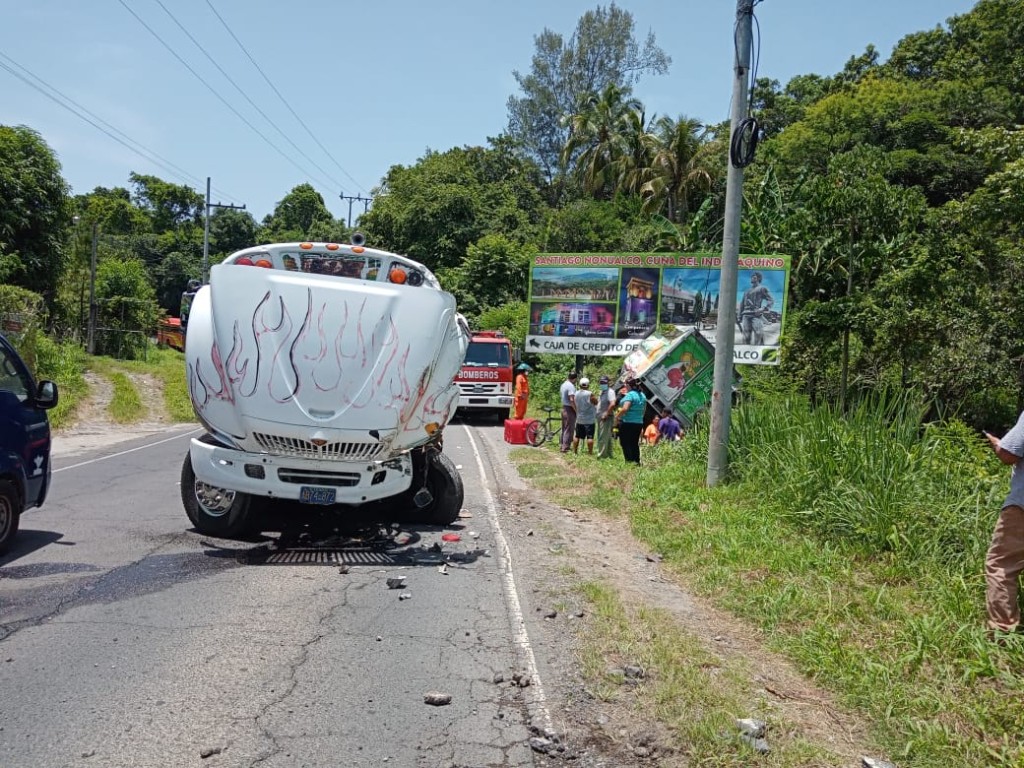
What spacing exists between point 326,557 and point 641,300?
58.5ft

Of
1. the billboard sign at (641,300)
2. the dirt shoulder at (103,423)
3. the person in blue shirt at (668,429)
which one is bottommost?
the dirt shoulder at (103,423)

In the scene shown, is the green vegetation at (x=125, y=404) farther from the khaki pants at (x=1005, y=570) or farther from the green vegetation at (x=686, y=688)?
the khaki pants at (x=1005, y=570)

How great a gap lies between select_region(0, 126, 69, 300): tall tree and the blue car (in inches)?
933

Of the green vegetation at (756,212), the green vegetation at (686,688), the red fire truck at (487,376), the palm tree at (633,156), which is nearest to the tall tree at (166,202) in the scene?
the green vegetation at (756,212)

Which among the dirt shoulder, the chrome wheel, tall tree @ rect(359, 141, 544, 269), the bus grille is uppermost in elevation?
tall tree @ rect(359, 141, 544, 269)

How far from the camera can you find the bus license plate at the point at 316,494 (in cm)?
710

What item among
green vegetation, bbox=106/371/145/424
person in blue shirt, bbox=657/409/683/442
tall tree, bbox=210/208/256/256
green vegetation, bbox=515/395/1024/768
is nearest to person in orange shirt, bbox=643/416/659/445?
person in blue shirt, bbox=657/409/683/442

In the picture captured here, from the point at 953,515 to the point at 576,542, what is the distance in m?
3.73

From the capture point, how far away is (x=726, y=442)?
10.6 meters

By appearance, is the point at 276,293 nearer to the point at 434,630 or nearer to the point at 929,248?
the point at 434,630

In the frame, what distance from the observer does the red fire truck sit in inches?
952

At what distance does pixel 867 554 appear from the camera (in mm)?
6883

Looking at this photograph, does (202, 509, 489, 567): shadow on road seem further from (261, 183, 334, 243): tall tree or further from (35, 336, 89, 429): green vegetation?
(261, 183, 334, 243): tall tree

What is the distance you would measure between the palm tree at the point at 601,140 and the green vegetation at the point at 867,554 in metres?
39.7
